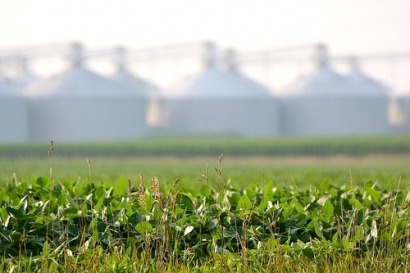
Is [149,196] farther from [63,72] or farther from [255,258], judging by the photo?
[63,72]

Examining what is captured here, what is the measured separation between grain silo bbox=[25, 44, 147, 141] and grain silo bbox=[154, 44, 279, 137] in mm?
2431

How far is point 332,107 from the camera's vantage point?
5747 centimetres

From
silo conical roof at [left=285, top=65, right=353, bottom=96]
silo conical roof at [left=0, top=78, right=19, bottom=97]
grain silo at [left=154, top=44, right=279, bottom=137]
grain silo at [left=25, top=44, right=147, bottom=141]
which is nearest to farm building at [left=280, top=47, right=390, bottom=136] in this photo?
silo conical roof at [left=285, top=65, right=353, bottom=96]

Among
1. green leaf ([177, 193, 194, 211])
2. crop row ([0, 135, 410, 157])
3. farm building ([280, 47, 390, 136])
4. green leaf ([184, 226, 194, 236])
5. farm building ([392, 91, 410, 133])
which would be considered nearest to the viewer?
green leaf ([184, 226, 194, 236])

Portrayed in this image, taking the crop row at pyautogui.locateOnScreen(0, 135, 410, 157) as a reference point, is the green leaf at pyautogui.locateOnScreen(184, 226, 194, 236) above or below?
above

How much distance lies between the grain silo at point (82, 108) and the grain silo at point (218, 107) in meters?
2.43

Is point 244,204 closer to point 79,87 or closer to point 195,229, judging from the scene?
point 195,229

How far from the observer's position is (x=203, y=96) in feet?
186

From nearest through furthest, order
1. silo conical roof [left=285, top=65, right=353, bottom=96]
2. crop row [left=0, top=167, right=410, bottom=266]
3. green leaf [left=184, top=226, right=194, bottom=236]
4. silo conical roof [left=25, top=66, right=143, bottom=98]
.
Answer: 1. crop row [left=0, top=167, right=410, bottom=266]
2. green leaf [left=184, top=226, right=194, bottom=236]
3. silo conical roof [left=25, top=66, right=143, bottom=98]
4. silo conical roof [left=285, top=65, right=353, bottom=96]

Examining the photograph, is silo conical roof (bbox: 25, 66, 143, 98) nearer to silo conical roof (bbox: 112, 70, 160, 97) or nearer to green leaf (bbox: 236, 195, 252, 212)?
silo conical roof (bbox: 112, 70, 160, 97)

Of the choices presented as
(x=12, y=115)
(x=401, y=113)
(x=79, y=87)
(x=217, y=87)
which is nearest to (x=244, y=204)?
(x=12, y=115)

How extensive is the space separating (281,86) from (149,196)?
2139 inches

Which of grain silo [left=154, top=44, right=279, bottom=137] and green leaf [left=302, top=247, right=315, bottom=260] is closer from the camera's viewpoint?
green leaf [left=302, top=247, right=315, bottom=260]

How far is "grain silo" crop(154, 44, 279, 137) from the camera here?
56.7 m
